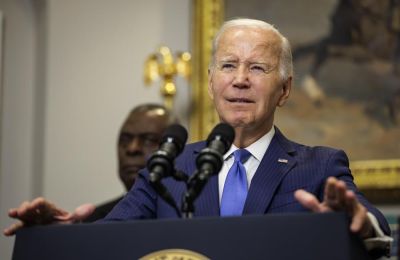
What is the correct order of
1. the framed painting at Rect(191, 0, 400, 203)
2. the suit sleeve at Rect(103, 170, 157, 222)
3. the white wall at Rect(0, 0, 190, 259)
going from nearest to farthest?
the suit sleeve at Rect(103, 170, 157, 222) < the framed painting at Rect(191, 0, 400, 203) < the white wall at Rect(0, 0, 190, 259)

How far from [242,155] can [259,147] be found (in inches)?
3.2

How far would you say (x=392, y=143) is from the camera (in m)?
6.19

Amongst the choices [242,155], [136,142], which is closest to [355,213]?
[242,155]

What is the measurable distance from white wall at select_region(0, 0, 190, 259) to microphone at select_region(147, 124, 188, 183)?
4.33m

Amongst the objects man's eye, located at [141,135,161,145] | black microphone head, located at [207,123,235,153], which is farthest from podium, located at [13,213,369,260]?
man's eye, located at [141,135,161,145]

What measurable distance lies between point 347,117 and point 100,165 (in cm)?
197

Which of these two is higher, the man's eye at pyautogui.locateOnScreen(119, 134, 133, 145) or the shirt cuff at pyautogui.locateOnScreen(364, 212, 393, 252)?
the shirt cuff at pyautogui.locateOnScreen(364, 212, 393, 252)

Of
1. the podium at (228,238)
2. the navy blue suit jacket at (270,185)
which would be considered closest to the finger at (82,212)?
the navy blue suit jacket at (270,185)

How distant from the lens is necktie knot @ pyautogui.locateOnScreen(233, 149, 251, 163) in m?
3.17

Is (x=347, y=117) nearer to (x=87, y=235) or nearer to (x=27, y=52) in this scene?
(x=27, y=52)

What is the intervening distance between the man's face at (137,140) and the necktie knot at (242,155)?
2100 millimetres

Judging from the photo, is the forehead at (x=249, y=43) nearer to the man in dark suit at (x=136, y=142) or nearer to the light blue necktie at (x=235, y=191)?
the light blue necktie at (x=235, y=191)

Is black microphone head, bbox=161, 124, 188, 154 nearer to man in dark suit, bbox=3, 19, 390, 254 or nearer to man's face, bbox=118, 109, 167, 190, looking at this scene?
man in dark suit, bbox=3, 19, 390, 254

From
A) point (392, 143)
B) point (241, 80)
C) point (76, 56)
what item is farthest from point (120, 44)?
point (241, 80)
